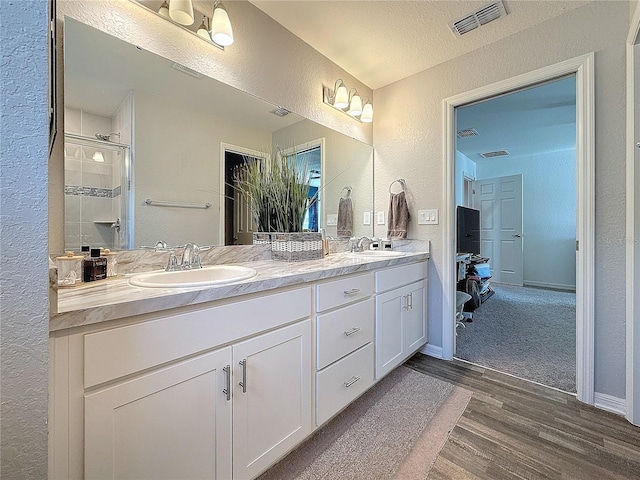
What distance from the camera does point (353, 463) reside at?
3.86ft

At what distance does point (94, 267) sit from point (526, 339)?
3168 mm

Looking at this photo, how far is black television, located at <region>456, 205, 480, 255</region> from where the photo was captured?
3.26 m

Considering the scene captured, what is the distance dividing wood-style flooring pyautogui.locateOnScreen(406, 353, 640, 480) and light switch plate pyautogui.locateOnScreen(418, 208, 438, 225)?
114cm

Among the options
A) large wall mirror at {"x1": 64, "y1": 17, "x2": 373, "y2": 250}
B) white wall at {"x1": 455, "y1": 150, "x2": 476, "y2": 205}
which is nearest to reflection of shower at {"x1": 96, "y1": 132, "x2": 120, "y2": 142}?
large wall mirror at {"x1": 64, "y1": 17, "x2": 373, "y2": 250}

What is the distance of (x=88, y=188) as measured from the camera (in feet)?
3.69

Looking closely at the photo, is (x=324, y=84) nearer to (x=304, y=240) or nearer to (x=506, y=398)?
(x=304, y=240)

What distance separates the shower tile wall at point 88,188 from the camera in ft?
3.51

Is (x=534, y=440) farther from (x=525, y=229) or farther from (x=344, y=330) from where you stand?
(x=525, y=229)

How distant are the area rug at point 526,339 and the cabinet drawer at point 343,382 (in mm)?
1065

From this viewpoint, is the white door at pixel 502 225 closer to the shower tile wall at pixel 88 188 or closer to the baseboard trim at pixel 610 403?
the baseboard trim at pixel 610 403

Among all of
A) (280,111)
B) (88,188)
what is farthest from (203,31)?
(88,188)

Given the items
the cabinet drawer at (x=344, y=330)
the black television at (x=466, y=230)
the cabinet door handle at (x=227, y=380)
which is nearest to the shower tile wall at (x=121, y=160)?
the cabinet door handle at (x=227, y=380)

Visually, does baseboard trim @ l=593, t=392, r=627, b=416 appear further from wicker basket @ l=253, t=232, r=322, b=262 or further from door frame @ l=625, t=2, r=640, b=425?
wicker basket @ l=253, t=232, r=322, b=262

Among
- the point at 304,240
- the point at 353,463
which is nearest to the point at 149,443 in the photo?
the point at 353,463
